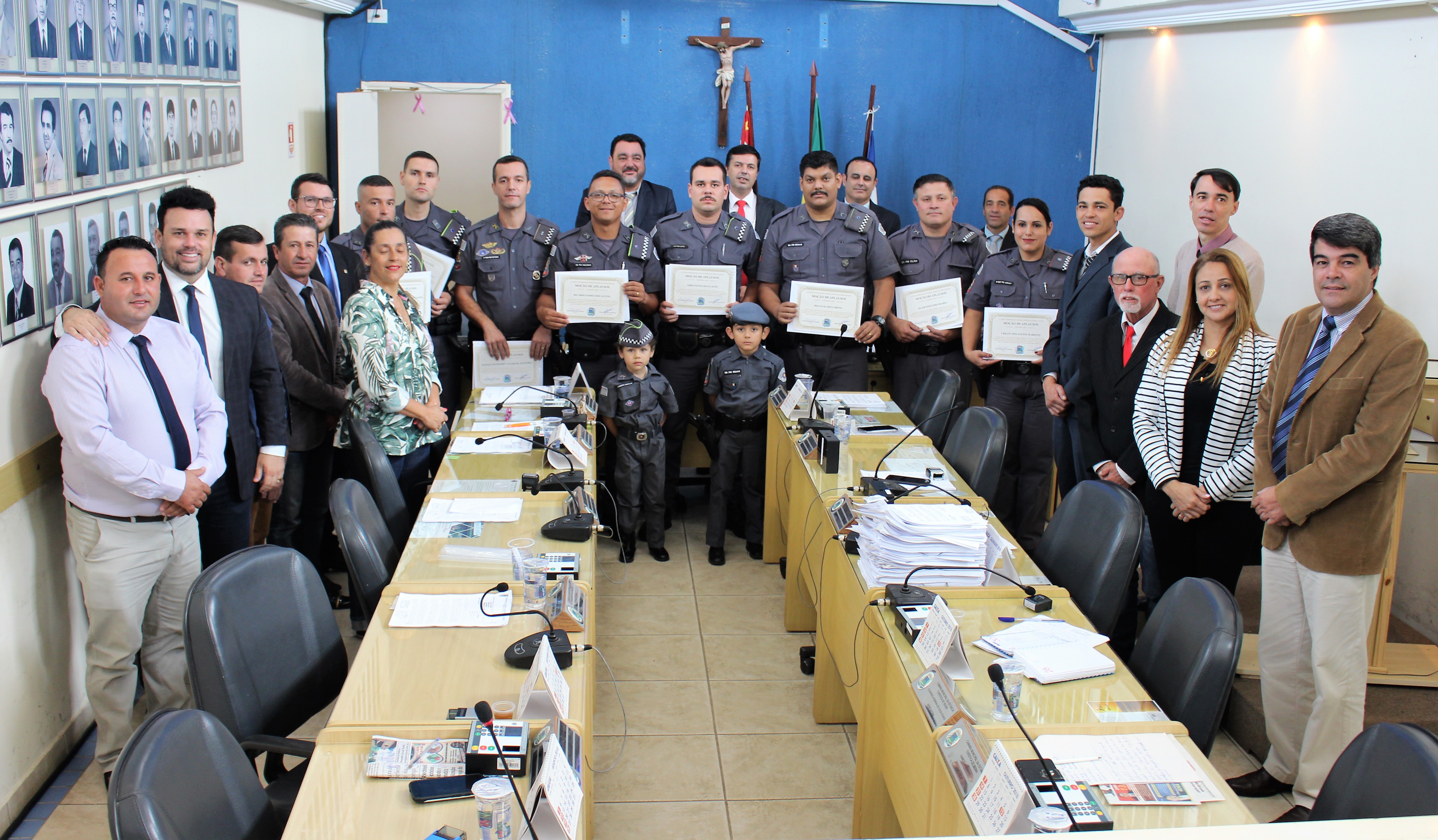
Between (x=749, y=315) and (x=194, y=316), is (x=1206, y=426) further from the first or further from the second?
(x=194, y=316)

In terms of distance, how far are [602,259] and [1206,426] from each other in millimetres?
3190

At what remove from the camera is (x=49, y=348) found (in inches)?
137

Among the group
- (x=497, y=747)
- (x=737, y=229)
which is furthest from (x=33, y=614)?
(x=737, y=229)

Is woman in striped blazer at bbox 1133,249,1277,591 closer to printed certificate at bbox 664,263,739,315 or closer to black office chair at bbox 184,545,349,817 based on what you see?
printed certificate at bbox 664,263,739,315

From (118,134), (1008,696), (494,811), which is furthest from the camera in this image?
(118,134)

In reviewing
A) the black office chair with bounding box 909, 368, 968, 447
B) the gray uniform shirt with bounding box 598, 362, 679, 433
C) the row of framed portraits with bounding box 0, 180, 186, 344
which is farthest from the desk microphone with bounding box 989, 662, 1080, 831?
the row of framed portraits with bounding box 0, 180, 186, 344

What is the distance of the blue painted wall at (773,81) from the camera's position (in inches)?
308

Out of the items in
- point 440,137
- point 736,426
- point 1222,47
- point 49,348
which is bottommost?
point 736,426

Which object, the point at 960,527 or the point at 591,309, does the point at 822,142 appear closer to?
the point at 591,309

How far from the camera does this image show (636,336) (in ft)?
17.1

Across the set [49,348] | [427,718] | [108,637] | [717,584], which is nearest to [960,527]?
[427,718]

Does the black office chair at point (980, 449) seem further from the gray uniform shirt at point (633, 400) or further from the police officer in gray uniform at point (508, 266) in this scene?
the police officer in gray uniform at point (508, 266)

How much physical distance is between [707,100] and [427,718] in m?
6.51

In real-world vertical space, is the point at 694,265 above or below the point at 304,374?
above
